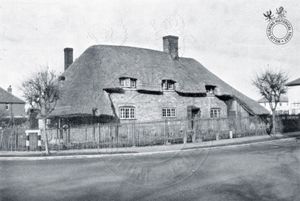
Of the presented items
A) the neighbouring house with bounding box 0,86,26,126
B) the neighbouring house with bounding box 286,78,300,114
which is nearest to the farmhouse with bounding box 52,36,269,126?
the neighbouring house with bounding box 286,78,300,114

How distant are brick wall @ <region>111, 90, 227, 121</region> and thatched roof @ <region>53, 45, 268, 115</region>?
27.3 inches

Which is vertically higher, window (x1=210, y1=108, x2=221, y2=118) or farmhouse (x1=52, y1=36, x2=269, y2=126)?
farmhouse (x1=52, y1=36, x2=269, y2=126)

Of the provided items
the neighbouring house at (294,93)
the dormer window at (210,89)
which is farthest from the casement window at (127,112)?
the neighbouring house at (294,93)

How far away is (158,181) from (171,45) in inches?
1052

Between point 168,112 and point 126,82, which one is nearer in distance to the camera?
point 126,82

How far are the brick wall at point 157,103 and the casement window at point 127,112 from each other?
25cm

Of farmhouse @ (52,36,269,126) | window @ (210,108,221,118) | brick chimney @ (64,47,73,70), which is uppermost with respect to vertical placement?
brick chimney @ (64,47,73,70)

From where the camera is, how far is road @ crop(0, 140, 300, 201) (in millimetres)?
7516

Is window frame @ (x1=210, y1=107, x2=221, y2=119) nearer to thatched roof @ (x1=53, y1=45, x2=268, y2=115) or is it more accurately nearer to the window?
the window

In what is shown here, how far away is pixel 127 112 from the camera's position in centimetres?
2714

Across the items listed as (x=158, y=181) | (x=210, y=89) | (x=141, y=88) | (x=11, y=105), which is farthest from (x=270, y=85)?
(x=11, y=105)

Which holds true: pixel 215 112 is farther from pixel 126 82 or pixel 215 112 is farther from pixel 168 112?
pixel 126 82

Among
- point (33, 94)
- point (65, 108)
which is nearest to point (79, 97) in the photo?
point (65, 108)

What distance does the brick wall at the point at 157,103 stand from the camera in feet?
89.1
